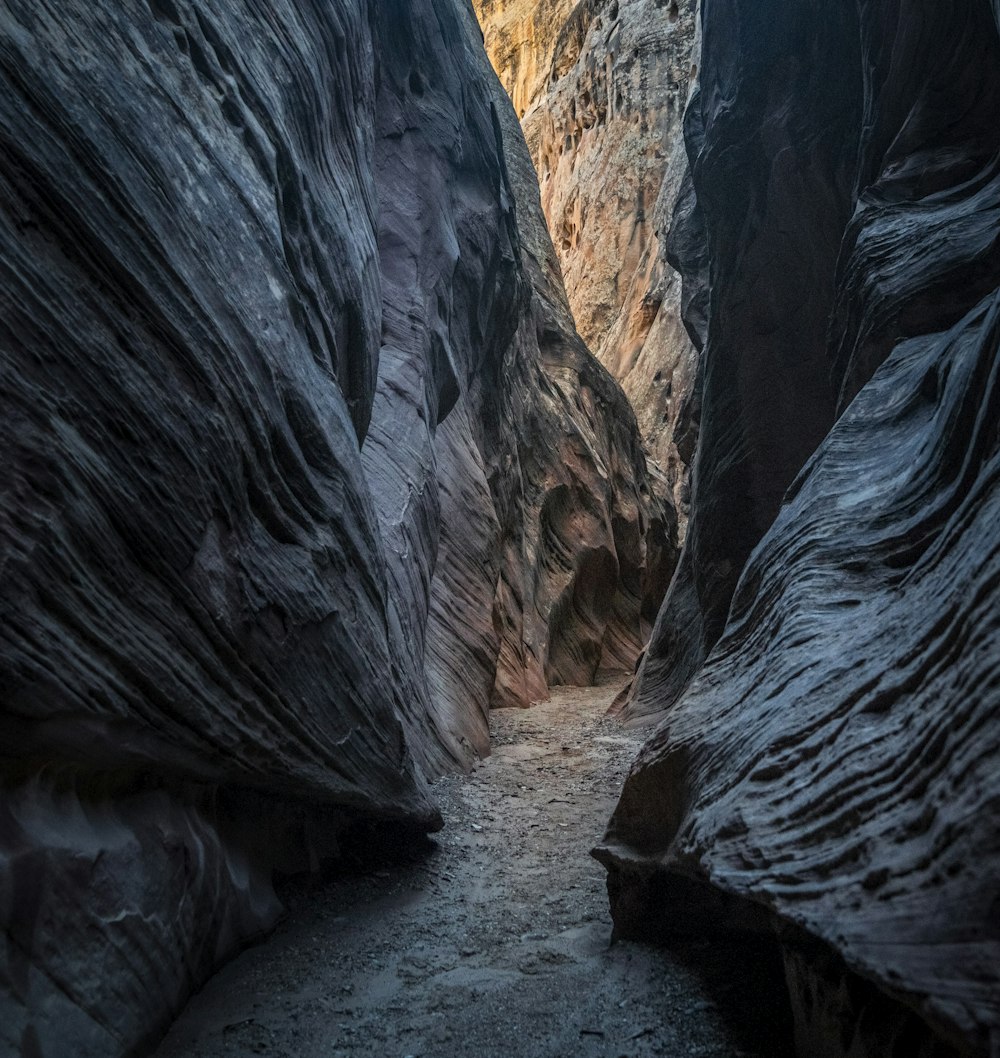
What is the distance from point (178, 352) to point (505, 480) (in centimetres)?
1169

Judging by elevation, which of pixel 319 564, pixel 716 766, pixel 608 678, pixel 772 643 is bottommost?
pixel 716 766

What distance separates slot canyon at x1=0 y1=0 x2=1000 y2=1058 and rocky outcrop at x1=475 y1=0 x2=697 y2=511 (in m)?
17.1

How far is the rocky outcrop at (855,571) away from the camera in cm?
229

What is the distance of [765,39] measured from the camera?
10375 millimetres

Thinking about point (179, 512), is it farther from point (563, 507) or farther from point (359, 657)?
point (563, 507)

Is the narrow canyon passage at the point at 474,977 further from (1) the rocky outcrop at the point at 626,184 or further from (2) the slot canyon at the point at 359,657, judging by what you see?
(1) the rocky outcrop at the point at 626,184

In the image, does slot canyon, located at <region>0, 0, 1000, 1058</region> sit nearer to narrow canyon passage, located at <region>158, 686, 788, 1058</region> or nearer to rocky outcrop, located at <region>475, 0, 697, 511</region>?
narrow canyon passage, located at <region>158, 686, 788, 1058</region>

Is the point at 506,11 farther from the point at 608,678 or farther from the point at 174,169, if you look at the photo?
the point at 174,169

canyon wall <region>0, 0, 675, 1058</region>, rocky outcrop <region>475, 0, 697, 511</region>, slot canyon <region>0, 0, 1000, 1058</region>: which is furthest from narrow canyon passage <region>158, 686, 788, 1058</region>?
rocky outcrop <region>475, 0, 697, 511</region>

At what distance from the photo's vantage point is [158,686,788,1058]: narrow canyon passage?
10.5 ft

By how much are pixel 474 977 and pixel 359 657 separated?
5.86 ft

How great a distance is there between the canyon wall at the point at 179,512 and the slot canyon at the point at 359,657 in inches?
0.8

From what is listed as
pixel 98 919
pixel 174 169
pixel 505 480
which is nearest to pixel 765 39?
pixel 505 480

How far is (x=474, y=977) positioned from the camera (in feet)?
12.8
